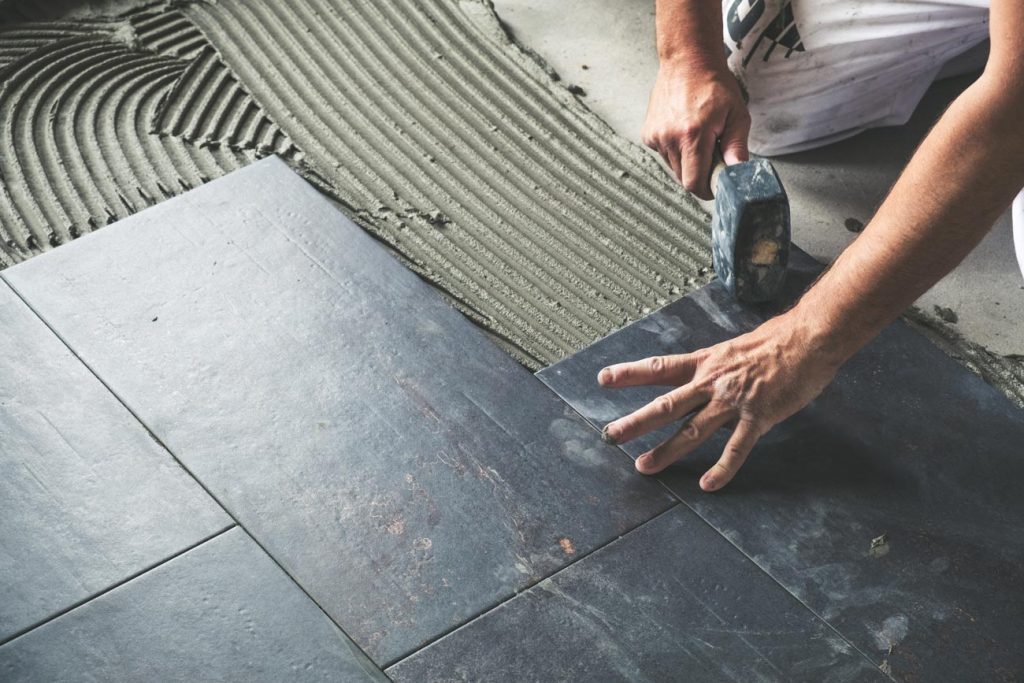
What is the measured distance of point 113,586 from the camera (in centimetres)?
176

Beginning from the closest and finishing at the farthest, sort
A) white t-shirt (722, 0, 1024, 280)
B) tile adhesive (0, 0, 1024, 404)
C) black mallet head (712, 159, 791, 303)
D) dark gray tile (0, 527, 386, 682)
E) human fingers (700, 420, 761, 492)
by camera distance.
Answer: dark gray tile (0, 527, 386, 682), human fingers (700, 420, 761, 492), black mallet head (712, 159, 791, 303), tile adhesive (0, 0, 1024, 404), white t-shirt (722, 0, 1024, 280)

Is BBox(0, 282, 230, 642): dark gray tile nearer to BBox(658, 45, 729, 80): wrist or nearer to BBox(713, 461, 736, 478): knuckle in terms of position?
BBox(713, 461, 736, 478): knuckle

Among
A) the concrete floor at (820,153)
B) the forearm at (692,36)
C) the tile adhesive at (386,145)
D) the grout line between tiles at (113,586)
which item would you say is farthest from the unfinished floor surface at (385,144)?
the grout line between tiles at (113,586)

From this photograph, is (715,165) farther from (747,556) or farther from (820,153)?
(747,556)

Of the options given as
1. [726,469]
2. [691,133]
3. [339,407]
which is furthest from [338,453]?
[691,133]

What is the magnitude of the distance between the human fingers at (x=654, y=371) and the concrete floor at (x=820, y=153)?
667mm

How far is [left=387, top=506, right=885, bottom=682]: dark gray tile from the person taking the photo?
1682mm

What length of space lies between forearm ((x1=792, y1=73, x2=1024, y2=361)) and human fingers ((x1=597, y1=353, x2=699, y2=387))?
0.69 feet

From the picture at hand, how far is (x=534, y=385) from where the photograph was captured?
2076 millimetres

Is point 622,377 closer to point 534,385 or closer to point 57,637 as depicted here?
point 534,385

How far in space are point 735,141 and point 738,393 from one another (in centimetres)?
63

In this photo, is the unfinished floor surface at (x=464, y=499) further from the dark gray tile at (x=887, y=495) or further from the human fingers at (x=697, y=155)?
the human fingers at (x=697, y=155)

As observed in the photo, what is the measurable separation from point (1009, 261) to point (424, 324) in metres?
1.34

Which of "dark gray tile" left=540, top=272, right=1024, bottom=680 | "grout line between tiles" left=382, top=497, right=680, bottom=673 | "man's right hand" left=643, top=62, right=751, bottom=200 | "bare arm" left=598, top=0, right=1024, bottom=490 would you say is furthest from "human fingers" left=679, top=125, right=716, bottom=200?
"grout line between tiles" left=382, top=497, right=680, bottom=673
